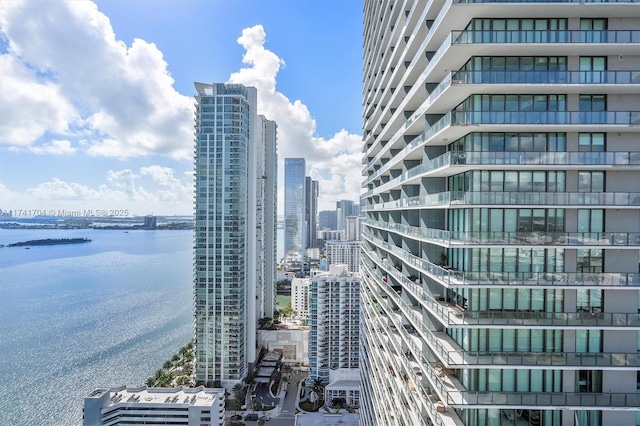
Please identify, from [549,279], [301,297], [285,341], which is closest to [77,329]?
[285,341]

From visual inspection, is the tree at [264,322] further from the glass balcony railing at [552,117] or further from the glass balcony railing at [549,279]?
the glass balcony railing at [552,117]

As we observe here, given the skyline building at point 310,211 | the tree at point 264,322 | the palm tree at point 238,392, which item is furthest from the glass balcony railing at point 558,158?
the skyline building at point 310,211

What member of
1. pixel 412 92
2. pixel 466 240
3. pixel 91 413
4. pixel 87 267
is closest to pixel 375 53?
pixel 412 92

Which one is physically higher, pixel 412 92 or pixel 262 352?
pixel 412 92

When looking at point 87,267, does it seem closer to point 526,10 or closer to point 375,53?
point 375,53

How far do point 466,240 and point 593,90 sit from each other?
18.4 feet

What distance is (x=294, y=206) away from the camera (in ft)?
515

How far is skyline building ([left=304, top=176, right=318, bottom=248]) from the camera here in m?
162

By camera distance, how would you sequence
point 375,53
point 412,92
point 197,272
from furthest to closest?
point 197,272 < point 375,53 < point 412,92

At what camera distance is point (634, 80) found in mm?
9242

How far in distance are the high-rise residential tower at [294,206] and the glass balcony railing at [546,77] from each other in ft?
474

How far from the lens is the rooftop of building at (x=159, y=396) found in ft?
112

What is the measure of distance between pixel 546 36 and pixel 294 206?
149m

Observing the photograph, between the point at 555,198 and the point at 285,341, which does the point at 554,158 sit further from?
the point at 285,341
